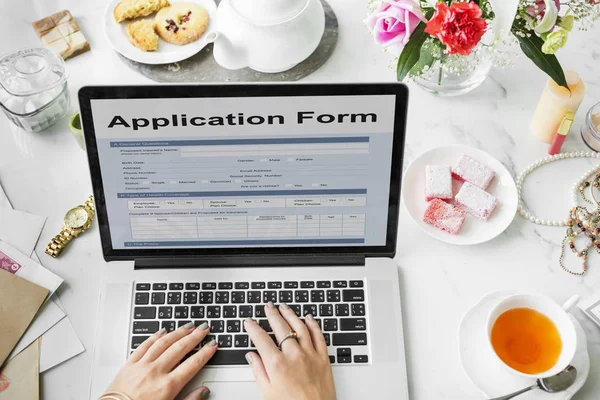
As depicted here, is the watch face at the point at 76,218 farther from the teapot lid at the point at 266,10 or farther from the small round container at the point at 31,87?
the teapot lid at the point at 266,10

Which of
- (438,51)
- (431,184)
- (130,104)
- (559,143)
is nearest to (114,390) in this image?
(130,104)

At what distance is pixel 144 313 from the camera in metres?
1.02

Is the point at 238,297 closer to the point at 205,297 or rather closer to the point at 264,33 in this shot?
Result: the point at 205,297

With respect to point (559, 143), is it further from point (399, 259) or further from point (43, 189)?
point (43, 189)

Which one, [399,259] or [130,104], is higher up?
[130,104]

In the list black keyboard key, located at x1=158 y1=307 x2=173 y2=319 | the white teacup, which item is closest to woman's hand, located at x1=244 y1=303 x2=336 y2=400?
black keyboard key, located at x1=158 y1=307 x2=173 y2=319

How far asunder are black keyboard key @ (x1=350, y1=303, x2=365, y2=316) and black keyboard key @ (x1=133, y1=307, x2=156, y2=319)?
29cm

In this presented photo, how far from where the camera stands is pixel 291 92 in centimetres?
89

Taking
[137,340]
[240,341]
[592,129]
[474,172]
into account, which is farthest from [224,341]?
[592,129]

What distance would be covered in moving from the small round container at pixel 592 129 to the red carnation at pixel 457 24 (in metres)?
0.35

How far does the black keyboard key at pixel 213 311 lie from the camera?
40.3 inches

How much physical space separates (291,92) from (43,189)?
1.72ft

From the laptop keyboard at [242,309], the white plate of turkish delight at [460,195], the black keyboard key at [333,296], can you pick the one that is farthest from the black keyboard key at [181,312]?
the white plate of turkish delight at [460,195]

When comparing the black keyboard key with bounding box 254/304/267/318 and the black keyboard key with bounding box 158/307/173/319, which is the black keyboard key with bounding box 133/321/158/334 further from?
the black keyboard key with bounding box 254/304/267/318
